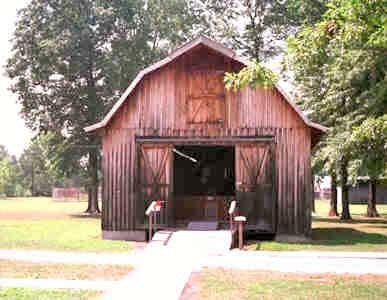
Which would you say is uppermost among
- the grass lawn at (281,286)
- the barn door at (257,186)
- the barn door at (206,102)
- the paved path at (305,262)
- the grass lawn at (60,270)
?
the barn door at (206,102)

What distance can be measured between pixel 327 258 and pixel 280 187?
505 centimetres

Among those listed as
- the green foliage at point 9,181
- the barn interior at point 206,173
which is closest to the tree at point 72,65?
the barn interior at point 206,173

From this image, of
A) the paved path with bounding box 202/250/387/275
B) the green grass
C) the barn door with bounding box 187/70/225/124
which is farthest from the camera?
the barn door with bounding box 187/70/225/124

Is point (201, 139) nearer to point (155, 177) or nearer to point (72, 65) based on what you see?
point (155, 177)

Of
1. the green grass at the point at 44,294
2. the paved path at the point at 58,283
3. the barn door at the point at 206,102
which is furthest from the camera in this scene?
the barn door at the point at 206,102

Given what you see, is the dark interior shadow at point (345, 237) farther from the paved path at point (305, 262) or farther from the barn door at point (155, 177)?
the barn door at point (155, 177)

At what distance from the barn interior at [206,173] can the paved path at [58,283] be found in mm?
16733

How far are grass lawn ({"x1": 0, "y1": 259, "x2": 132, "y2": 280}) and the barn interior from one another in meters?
14.6

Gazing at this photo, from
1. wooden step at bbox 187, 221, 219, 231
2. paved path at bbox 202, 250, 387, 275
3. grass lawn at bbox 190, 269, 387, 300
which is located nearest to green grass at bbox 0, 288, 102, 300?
grass lawn at bbox 190, 269, 387, 300

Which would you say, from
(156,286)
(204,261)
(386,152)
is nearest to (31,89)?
(386,152)

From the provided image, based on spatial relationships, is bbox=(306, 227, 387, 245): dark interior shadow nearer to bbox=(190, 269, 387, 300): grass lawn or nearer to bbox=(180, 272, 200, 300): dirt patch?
bbox=(190, 269, 387, 300): grass lawn

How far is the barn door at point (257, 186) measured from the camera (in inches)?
798

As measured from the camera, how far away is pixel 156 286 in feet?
36.9

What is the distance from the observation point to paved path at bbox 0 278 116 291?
10.9 metres
